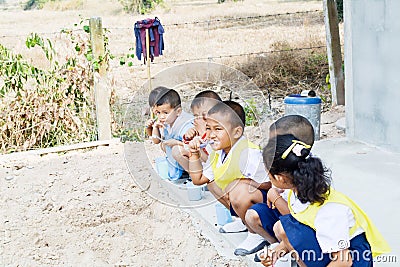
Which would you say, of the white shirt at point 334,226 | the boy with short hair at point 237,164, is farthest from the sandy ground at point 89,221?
the white shirt at point 334,226

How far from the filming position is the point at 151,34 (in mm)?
4664

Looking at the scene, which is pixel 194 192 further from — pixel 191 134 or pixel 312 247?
pixel 312 247

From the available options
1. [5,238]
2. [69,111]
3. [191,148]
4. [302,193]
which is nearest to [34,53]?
[69,111]

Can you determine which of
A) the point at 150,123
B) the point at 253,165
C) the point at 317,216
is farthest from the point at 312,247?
the point at 150,123

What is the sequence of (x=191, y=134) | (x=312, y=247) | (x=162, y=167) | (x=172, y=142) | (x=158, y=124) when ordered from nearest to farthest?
(x=312, y=247)
(x=191, y=134)
(x=172, y=142)
(x=158, y=124)
(x=162, y=167)

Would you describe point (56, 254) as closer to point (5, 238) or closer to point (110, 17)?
point (5, 238)

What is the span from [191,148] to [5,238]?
56.3 inches

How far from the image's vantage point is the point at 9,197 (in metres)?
4.12

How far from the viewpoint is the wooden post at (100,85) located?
5293mm

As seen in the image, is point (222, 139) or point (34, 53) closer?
point (222, 139)

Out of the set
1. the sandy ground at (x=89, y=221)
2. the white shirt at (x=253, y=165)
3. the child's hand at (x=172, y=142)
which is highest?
the child's hand at (x=172, y=142)

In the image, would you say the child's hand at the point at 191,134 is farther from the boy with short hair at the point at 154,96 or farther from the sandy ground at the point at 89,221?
the sandy ground at the point at 89,221

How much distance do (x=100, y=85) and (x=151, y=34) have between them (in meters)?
0.94

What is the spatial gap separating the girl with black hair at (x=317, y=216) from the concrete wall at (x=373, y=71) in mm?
2055
